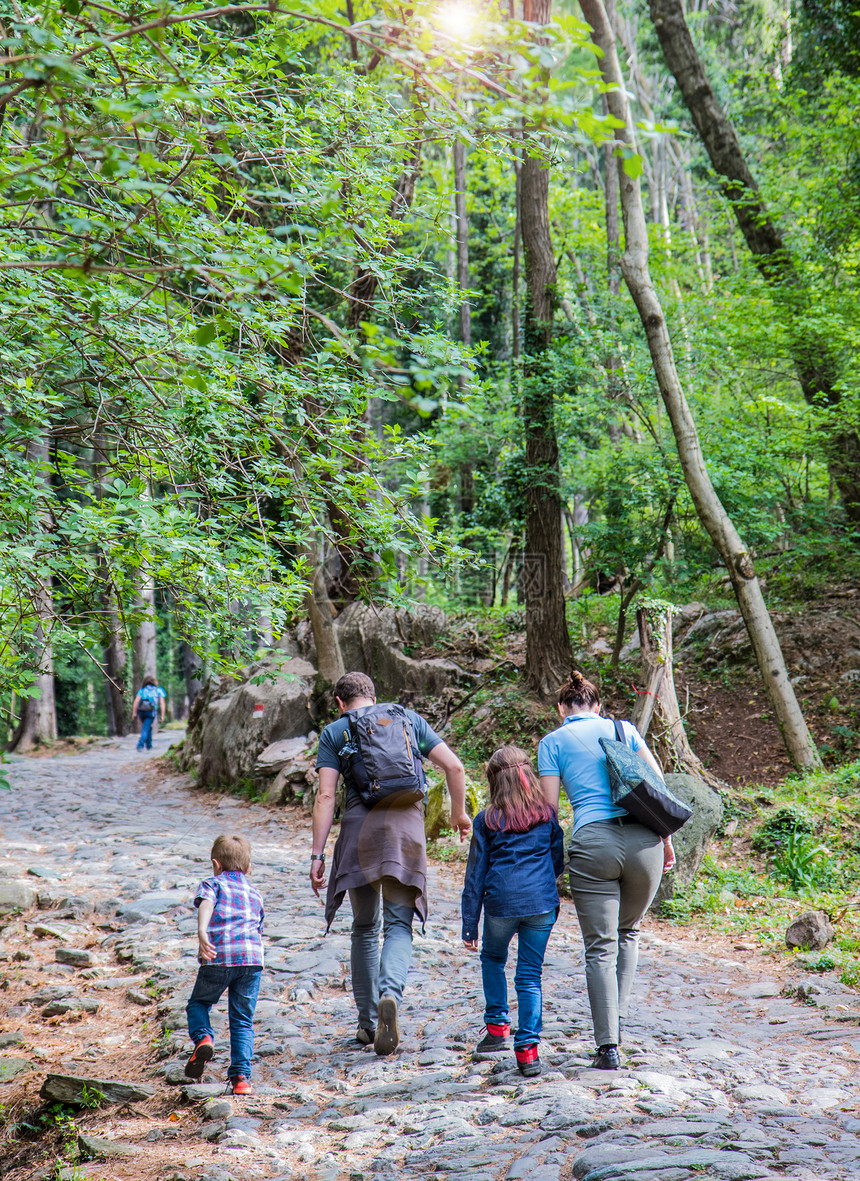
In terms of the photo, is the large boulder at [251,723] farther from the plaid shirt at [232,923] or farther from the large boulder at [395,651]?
the plaid shirt at [232,923]

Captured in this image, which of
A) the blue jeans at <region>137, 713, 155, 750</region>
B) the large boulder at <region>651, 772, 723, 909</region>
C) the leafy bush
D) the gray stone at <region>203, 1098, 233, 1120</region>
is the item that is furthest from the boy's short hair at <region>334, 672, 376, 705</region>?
the blue jeans at <region>137, 713, 155, 750</region>

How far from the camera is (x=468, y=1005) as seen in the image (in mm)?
5547

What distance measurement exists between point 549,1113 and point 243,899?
176 centimetres

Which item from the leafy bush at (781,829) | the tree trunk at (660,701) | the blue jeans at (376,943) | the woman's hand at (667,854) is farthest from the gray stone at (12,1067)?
the leafy bush at (781,829)

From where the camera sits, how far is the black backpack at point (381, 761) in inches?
179

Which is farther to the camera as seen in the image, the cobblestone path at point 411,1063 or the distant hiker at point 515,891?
the distant hiker at point 515,891

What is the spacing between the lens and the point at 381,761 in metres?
4.55

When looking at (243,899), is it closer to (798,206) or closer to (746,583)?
(746,583)

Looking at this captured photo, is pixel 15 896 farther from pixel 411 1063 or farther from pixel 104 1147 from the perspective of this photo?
pixel 411 1063

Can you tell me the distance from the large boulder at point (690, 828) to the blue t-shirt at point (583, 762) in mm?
3777

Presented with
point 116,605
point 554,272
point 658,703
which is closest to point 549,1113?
point 116,605

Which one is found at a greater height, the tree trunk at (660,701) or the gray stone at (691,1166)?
the tree trunk at (660,701)

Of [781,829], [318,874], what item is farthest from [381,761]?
[781,829]

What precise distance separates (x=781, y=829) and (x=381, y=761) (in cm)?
623
